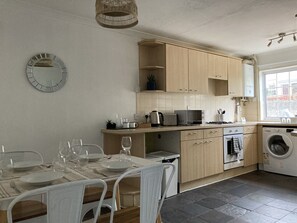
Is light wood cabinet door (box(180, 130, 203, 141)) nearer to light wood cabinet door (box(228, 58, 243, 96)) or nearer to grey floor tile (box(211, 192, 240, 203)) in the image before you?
grey floor tile (box(211, 192, 240, 203))

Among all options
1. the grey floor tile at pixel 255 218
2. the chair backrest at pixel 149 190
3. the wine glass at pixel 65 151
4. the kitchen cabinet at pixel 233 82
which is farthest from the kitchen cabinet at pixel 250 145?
the wine glass at pixel 65 151

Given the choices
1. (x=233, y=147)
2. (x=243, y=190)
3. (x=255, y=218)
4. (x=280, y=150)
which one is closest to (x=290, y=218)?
(x=255, y=218)

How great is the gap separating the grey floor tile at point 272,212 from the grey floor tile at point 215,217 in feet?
1.44

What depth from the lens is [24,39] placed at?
269 cm

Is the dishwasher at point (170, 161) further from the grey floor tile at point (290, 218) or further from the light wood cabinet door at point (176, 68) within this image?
the grey floor tile at point (290, 218)

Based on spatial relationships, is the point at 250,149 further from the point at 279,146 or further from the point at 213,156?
the point at 213,156

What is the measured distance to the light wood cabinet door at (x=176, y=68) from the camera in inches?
143

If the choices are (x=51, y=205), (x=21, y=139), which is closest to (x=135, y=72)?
(x=21, y=139)

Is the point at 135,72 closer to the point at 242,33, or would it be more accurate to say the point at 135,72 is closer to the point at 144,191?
the point at 242,33

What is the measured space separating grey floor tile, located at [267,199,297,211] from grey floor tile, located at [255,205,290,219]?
9cm

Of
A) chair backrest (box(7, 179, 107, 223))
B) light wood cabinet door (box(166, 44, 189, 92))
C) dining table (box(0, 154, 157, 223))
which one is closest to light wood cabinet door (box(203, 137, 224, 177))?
light wood cabinet door (box(166, 44, 189, 92))

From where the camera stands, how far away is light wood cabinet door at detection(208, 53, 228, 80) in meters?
4.27

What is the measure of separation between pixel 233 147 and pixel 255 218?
159 centimetres

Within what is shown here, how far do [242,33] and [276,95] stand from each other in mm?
1889
